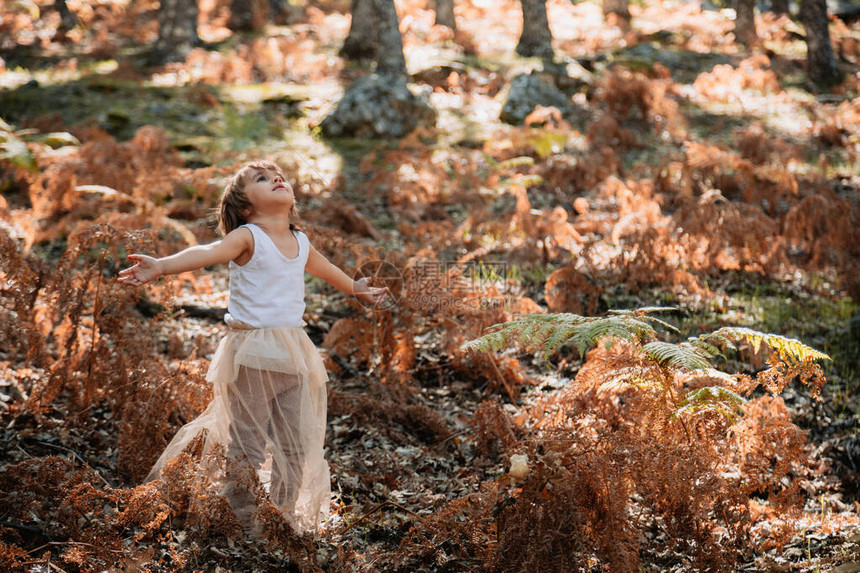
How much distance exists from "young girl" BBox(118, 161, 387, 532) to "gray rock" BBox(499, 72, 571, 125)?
8.54 metres

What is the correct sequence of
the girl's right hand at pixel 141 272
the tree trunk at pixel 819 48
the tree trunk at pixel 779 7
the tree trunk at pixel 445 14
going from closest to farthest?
the girl's right hand at pixel 141 272 < the tree trunk at pixel 819 48 < the tree trunk at pixel 445 14 < the tree trunk at pixel 779 7

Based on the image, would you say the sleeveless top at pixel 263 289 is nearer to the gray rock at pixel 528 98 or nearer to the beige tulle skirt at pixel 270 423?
the beige tulle skirt at pixel 270 423

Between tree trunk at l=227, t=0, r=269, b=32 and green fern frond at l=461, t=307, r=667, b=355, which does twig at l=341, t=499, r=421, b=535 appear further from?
tree trunk at l=227, t=0, r=269, b=32

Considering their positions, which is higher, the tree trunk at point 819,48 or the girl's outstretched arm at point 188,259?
the girl's outstretched arm at point 188,259

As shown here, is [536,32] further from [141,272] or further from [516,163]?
[141,272]

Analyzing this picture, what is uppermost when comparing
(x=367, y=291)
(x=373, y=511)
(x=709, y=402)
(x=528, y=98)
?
(x=367, y=291)

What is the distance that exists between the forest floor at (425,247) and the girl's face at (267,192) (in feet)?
3.30

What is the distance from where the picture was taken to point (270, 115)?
37.0ft

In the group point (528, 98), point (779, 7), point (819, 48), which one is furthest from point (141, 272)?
point (779, 7)

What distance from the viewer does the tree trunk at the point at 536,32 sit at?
1423cm

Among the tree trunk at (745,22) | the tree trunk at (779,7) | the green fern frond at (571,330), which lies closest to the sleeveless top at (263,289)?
the green fern frond at (571,330)

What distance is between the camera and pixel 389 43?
11.8 metres

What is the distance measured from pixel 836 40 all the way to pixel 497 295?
1557 cm

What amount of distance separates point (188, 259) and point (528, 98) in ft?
31.2
